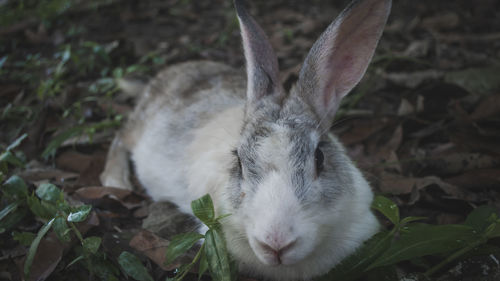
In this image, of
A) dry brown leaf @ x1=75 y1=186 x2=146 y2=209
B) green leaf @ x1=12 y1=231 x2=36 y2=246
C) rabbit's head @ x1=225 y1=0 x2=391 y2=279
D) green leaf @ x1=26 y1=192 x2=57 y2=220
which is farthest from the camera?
dry brown leaf @ x1=75 y1=186 x2=146 y2=209

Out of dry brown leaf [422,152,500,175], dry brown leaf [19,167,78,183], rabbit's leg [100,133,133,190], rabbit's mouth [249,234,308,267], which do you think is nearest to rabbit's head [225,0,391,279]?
rabbit's mouth [249,234,308,267]

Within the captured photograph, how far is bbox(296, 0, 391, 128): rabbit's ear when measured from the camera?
115 inches

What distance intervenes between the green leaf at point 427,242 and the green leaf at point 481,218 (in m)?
0.17

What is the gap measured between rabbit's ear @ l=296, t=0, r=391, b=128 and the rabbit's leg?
6.95ft

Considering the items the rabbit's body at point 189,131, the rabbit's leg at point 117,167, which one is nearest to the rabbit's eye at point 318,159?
the rabbit's body at point 189,131

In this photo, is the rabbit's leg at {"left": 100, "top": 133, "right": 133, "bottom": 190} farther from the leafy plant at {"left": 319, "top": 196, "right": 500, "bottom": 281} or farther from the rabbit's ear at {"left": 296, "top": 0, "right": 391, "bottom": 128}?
the leafy plant at {"left": 319, "top": 196, "right": 500, "bottom": 281}

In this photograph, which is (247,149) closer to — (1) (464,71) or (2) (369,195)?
(2) (369,195)

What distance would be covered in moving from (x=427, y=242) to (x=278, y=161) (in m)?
0.98

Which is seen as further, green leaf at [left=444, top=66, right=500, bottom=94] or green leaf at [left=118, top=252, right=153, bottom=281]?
green leaf at [left=444, top=66, right=500, bottom=94]

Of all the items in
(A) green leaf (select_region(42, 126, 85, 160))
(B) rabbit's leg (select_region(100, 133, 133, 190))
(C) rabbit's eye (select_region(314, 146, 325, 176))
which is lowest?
(B) rabbit's leg (select_region(100, 133, 133, 190))

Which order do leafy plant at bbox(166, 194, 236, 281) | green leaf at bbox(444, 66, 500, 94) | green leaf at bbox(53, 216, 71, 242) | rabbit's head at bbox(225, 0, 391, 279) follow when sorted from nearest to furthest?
rabbit's head at bbox(225, 0, 391, 279)
leafy plant at bbox(166, 194, 236, 281)
green leaf at bbox(53, 216, 71, 242)
green leaf at bbox(444, 66, 500, 94)

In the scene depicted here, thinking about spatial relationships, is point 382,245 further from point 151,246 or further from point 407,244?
point 151,246

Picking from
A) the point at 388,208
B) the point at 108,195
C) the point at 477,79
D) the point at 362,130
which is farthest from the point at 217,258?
the point at 477,79

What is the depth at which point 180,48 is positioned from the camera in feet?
22.1
